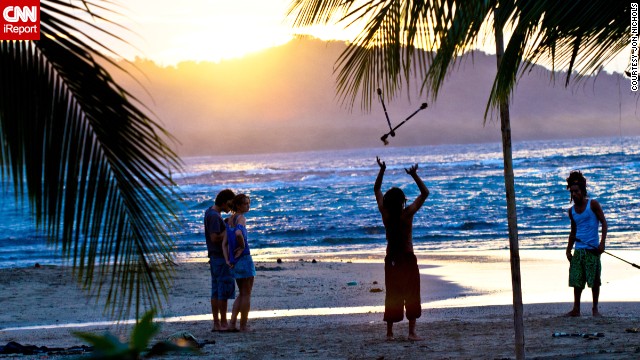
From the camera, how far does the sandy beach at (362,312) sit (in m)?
8.18

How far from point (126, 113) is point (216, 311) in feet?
21.4

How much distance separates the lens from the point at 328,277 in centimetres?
1631

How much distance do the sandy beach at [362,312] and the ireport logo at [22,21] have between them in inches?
153

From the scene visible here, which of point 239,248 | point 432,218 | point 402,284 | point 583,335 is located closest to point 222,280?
point 239,248

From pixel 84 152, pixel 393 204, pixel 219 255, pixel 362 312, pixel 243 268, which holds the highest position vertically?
pixel 84 152

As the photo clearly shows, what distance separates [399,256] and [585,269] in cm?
247

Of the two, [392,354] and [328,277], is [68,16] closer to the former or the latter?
[392,354]

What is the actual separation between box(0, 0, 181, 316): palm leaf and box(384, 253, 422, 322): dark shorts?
5.11m

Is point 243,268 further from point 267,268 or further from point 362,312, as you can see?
point 267,268

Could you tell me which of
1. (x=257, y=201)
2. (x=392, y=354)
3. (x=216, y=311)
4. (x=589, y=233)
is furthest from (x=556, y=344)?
(x=257, y=201)

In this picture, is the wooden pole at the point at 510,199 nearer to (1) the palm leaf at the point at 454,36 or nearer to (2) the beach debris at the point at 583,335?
(1) the palm leaf at the point at 454,36

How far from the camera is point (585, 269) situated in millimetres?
9672

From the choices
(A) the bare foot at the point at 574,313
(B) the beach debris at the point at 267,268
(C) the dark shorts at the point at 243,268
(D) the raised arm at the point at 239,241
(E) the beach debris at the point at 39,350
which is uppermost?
(D) the raised arm at the point at 239,241

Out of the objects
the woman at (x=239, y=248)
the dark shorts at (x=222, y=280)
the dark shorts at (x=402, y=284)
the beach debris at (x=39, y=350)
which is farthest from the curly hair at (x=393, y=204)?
the beach debris at (x=39, y=350)
